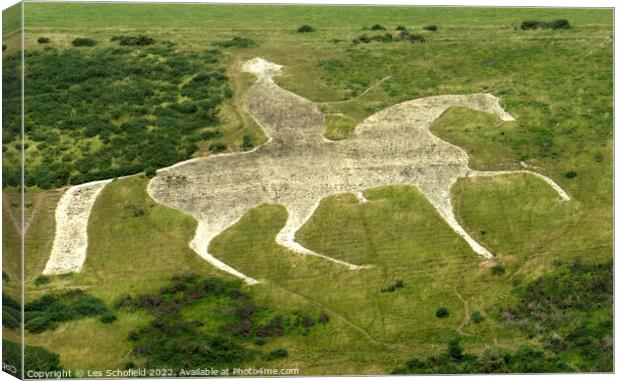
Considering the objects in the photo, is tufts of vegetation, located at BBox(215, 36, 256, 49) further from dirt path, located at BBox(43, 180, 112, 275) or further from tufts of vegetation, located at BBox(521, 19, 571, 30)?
tufts of vegetation, located at BBox(521, 19, 571, 30)

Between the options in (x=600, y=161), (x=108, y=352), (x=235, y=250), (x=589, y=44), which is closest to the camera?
(x=108, y=352)

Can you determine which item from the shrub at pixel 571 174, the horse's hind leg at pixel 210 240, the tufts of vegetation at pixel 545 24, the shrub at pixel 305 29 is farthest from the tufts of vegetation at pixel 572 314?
the shrub at pixel 305 29

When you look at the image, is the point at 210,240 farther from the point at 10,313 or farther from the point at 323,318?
the point at 10,313

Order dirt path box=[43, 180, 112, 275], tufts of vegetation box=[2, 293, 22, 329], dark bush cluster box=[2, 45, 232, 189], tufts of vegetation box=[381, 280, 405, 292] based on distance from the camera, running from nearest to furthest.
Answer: tufts of vegetation box=[2, 293, 22, 329], dirt path box=[43, 180, 112, 275], tufts of vegetation box=[381, 280, 405, 292], dark bush cluster box=[2, 45, 232, 189]

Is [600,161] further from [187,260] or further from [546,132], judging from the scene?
[187,260]

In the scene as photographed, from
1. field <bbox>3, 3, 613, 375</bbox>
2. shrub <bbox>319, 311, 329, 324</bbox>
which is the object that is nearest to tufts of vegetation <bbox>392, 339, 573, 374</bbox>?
field <bbox>3, 3, 613, 375</bbox>

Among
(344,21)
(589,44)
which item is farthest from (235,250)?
(589,44)
